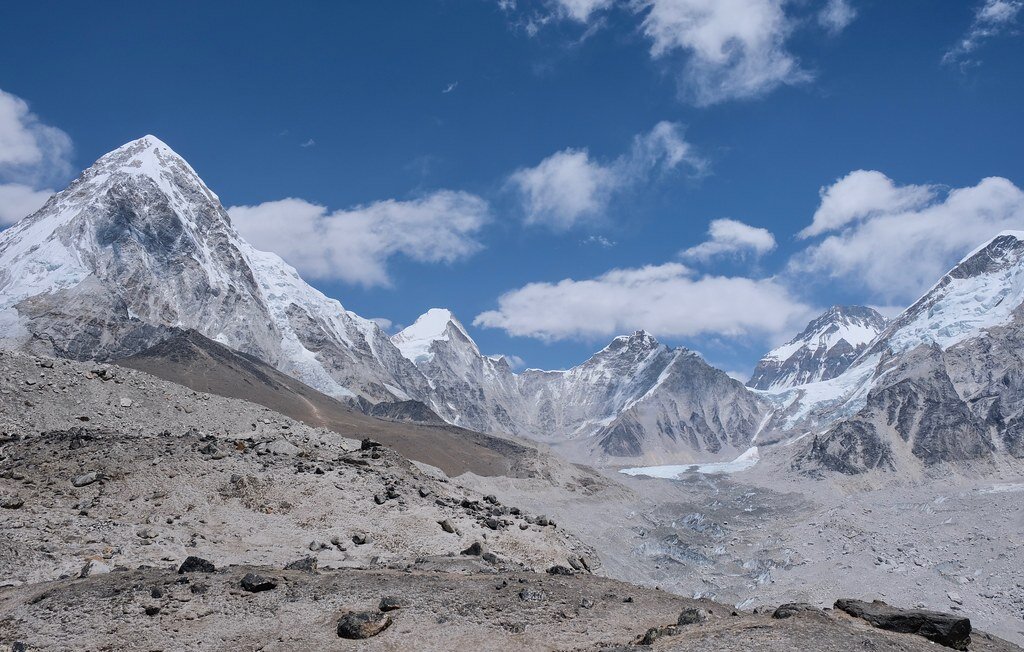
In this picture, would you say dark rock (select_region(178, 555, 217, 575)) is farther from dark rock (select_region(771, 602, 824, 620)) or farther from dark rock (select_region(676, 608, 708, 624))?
dark rock (select_region(771, 602, 824, 620))

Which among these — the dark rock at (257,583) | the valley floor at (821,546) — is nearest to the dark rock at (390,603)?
the dark rock at (257,583)

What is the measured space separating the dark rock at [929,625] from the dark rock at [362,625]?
8.73 metres

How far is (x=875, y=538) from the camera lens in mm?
87938

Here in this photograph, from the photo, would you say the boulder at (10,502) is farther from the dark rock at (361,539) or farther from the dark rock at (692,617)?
the dark rock at (692,617)

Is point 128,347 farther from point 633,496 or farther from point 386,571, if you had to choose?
point 386,571

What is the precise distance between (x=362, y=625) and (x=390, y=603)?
1.11 metres

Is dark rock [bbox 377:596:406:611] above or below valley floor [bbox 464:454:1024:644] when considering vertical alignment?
above

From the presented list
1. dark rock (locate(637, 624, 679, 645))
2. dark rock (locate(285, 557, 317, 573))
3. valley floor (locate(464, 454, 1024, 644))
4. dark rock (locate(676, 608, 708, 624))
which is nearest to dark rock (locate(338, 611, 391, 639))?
dark rock (locate(285, 557, 317, 573))

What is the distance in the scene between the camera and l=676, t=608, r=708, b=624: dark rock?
13.9 metres

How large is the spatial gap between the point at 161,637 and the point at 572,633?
7442 mm

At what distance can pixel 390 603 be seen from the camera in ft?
48.1

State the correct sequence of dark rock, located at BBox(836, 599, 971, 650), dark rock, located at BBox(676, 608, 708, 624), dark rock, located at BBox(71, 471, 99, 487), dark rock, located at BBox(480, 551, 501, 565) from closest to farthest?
dark rock, located at BBox(836, 599, 971, 650), dark rock, located at BBox(676, 608, 708, 624), dark rock, located at BBox(480, 551, 501, 565), dark rock, located at BBox(71, 471, 99, 487)

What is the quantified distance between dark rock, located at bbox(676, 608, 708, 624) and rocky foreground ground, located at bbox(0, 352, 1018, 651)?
69mm

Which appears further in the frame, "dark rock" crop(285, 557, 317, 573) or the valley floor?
the valley floor
